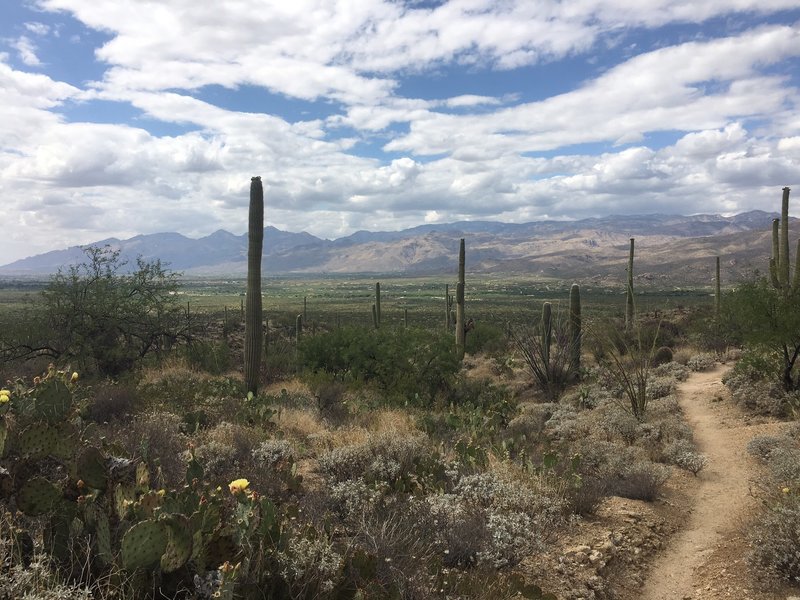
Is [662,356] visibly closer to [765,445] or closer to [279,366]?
[765,445]

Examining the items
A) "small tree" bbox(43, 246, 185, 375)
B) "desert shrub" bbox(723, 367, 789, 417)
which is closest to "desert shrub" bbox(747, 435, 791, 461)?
"desert shrub" bbox(723, 367, 789, 417)

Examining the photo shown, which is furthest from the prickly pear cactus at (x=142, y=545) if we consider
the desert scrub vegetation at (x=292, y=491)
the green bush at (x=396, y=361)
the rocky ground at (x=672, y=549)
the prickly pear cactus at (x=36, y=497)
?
the green bush at (x=396, y=361)

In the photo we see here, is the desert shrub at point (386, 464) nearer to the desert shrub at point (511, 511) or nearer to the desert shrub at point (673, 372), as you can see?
the desert shrub at point (511, 511)

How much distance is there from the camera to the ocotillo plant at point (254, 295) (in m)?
13.2

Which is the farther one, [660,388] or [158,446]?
[660,388]

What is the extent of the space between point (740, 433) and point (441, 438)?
18.5 feet

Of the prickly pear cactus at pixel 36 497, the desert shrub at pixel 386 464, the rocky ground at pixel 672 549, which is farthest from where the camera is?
the desert shrub at pixel 386 464

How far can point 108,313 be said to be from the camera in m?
15.4

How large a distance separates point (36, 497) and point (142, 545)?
1049 mm

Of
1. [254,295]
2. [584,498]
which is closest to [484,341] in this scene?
[254,295]

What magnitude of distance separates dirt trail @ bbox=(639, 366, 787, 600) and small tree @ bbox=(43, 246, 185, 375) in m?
13.7

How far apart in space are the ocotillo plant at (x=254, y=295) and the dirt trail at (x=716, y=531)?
9.08 metres

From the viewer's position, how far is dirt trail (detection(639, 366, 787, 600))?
4.80 meters

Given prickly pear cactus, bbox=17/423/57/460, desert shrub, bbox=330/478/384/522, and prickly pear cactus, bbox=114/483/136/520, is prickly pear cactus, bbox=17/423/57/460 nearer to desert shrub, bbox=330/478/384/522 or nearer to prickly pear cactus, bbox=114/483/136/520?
prickly pear cactus, bbox=114/483/136/520
